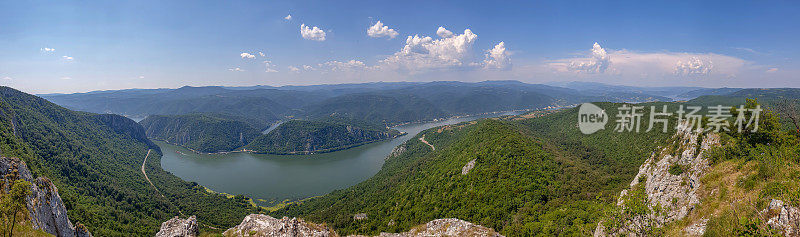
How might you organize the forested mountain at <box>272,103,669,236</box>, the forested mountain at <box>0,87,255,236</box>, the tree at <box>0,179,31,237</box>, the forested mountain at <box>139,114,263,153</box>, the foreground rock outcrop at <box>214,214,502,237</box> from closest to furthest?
the tree at <box>0,179,31,237</box>, the foreground rock outcrop at <box>214,214,502,237</box>, the forested mountain at <box>272,103,669,236</box>, the forested mountain at <box>0,87,255,236</box>, the forested mountain at <box>139,114,263,153</box>

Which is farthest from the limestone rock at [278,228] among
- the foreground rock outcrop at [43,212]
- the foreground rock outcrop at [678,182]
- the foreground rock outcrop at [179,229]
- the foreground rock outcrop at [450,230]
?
the foreground rock outcrop at [678,182]

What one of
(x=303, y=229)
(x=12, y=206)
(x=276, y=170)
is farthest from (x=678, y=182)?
(x=276, y=170)

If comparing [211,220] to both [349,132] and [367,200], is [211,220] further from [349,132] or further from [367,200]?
[349,132]

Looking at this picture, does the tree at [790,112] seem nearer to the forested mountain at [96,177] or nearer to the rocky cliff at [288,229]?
the rocky cliff at [288,229]

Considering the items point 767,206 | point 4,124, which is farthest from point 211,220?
point 767,206

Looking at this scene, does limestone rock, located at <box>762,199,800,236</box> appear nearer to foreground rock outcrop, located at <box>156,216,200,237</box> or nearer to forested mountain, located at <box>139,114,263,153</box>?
foreground rock outcrop, located at <box>156,216,200,237</box>

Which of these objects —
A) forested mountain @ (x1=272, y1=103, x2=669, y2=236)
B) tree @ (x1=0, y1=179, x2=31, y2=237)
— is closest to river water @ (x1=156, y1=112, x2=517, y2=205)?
forested mountain @ (x1=272, y1=103, x2=669, y2=236)

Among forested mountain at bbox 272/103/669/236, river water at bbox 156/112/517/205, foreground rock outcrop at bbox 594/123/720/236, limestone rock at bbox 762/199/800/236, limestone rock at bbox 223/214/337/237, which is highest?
limestone rock at bbox 762/199/800/236
